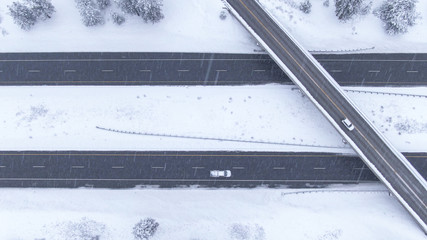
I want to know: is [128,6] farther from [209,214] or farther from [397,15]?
[397,15]

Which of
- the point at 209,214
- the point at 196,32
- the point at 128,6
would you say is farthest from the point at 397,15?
the point at 209,214

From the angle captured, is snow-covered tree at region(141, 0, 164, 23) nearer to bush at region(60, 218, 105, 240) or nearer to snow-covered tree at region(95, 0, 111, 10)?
snow-covered tree at region(95, 0, 111, 10)

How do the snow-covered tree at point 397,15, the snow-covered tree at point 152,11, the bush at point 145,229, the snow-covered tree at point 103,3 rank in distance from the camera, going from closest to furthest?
1. the bush at point 145,229
2. the snow-covered tree at point 152,11
3. the snow-covered tree at point 397,15
4. the snow-covered tree at point 103,3

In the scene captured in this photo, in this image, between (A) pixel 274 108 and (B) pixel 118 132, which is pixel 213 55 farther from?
(B) pixel 118 132

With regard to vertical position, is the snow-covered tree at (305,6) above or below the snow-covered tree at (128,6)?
above

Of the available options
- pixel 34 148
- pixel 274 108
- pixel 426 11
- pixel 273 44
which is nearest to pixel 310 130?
pixel 274 108

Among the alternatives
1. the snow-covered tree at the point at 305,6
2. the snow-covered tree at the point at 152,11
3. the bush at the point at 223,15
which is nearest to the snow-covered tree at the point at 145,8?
the snow-covered tree at the point at 152,11

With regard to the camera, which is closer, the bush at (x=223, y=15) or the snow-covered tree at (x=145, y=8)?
the snow-covered tree at (x=145, y=8)

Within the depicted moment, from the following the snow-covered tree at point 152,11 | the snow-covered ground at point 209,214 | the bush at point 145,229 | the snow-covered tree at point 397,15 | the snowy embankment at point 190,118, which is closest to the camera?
the bush at point 145,229

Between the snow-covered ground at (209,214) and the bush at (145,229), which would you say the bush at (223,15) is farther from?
the bush at (145,229)
